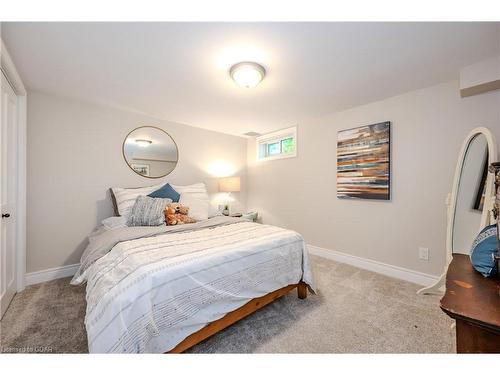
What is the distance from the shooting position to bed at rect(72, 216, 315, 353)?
106 cm

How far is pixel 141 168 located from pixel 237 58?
2139 millimetres

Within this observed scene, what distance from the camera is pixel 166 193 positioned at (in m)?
2.68

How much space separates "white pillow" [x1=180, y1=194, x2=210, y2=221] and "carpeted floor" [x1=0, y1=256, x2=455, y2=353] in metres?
1.31

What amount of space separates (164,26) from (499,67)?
261 centimetres

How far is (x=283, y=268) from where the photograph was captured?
1785 mm

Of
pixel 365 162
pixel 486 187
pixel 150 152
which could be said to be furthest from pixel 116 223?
pixel 486 187

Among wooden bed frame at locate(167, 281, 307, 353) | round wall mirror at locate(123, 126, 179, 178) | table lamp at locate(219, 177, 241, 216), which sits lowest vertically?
wooden bed frame at locate(167, 281, 307, 353)

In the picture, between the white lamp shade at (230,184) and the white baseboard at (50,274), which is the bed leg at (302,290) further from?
the white baseboard at (50,274)

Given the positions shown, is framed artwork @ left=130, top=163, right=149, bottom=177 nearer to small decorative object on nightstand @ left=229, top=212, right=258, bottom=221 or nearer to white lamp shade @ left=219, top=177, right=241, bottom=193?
white lamp shade @ left=219, top=177, right=241, bottom=193

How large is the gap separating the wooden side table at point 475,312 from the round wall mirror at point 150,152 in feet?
10.8

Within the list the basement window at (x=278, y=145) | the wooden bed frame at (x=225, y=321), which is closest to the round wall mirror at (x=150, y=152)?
the basement window at (x=278, y=145)

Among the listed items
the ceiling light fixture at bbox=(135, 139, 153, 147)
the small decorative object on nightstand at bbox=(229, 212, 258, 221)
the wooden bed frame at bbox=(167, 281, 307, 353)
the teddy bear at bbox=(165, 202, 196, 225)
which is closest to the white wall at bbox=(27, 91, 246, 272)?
the ceiling light fixture at bbox=(135, 139, 153, 147)

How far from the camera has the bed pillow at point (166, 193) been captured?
2652mm
